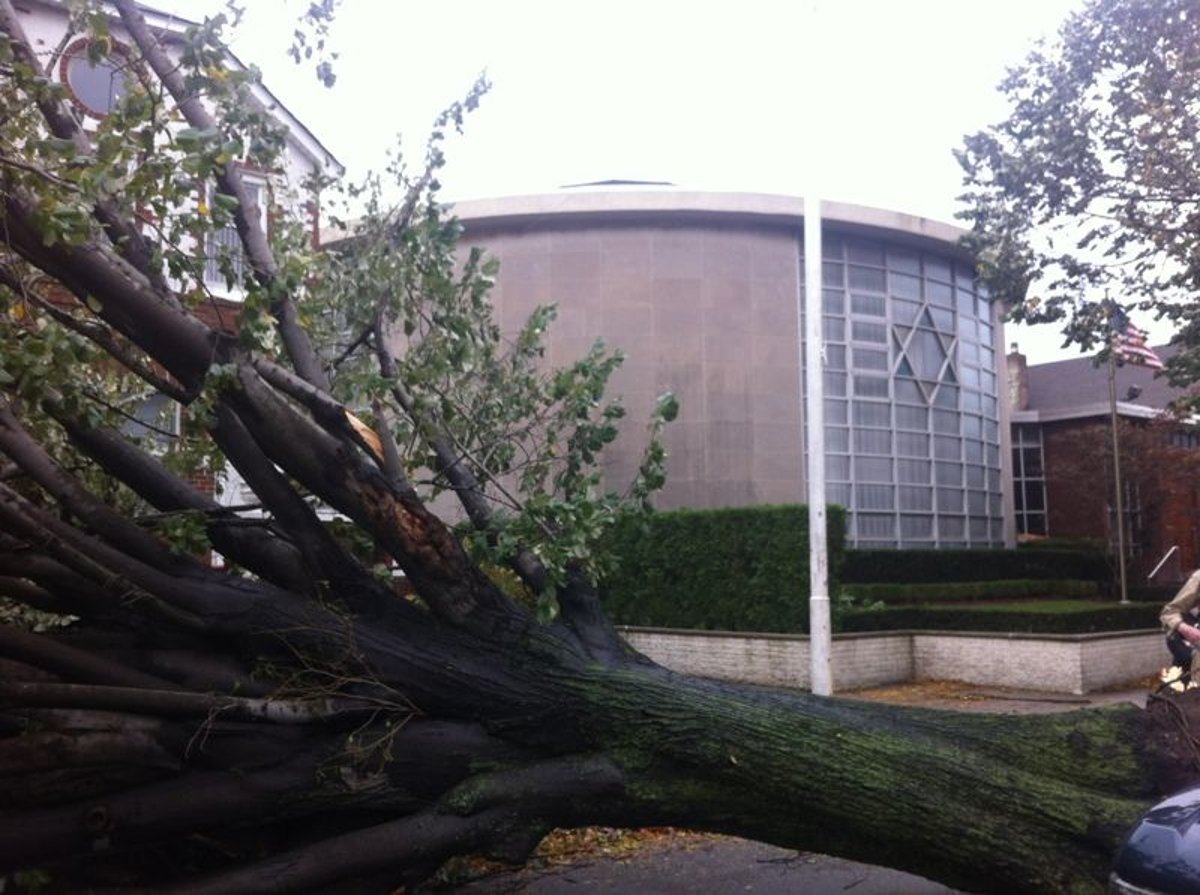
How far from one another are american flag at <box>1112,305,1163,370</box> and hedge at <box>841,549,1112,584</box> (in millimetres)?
5387

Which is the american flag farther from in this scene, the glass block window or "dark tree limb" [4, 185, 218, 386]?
"dark tree limb" [4, 185, 218, 386]

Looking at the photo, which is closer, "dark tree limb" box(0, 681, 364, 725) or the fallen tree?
"dark tree limb" box(0, 681, 364, 725)

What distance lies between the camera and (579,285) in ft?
75.8

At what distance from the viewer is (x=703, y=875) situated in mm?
6938

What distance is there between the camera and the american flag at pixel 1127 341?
16.0 meters

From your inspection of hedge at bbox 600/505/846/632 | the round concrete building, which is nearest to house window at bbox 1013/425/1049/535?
the round concrete building

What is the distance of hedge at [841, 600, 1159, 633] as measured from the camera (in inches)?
630

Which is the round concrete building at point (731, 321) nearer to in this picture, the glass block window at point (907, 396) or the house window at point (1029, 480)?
the glass block window at point (907, 396)

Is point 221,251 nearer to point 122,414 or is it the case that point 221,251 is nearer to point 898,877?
point 122,414

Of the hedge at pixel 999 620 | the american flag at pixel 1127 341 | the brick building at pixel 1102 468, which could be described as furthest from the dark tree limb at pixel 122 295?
the brick building at pixel 1102 468

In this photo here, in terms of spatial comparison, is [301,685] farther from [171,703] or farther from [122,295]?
[122,295]

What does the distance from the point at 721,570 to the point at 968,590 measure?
24.8 feet

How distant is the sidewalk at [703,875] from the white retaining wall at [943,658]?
7.94m

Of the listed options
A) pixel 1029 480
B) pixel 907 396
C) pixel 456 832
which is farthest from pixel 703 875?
pixel 1029 480
